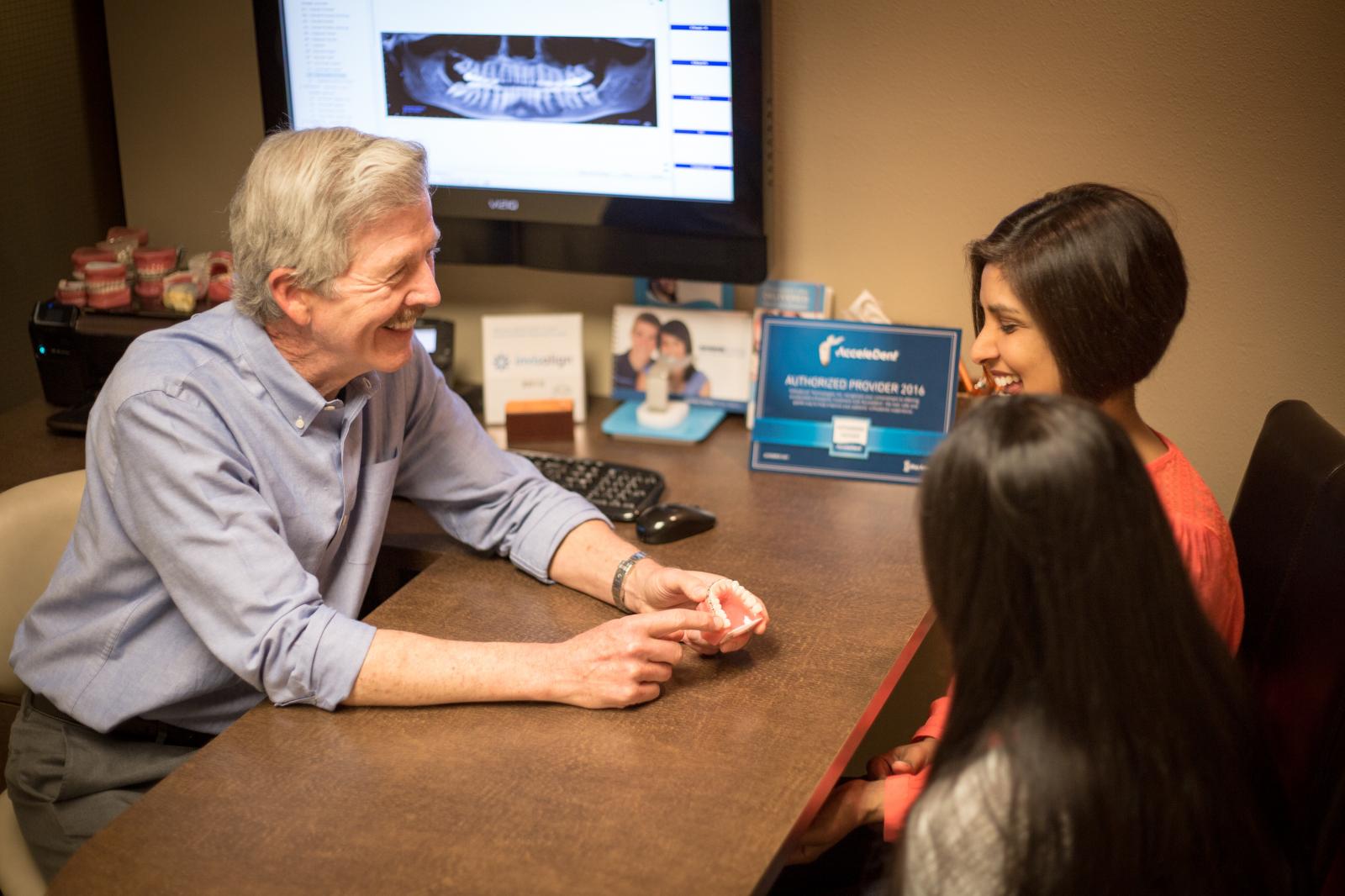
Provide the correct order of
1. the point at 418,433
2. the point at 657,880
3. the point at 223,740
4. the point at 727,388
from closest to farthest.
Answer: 1. the point at 657,880
2. the point at 223,740
3. the point at 418,433
4. the point at 727,388

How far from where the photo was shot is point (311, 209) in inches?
57.5

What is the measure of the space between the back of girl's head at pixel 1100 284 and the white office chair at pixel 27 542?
4.39 ft

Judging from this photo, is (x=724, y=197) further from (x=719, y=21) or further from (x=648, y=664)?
(x=648, y=664)

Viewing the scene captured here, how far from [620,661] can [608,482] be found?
62 centimetres

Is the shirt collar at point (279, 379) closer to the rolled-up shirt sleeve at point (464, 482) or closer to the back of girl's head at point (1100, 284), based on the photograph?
the rolled-up shirt sleeve at point (464, 482)

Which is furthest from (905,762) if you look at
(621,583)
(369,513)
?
(369,513)

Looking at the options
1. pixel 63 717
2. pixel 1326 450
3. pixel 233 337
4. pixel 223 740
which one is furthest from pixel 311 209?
pixel 1326 450

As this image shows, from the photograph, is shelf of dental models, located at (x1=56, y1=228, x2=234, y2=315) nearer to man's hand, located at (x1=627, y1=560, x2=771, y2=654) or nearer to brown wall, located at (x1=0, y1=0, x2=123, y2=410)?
brown wall, located at (x1=0, y1=0, x2=123, y2=410)

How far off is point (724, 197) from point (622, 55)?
0.29 metres

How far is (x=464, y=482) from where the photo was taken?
1787 mm

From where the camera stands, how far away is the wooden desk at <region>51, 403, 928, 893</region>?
1130 mm

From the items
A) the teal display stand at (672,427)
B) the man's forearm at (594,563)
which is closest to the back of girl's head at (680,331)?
the teal display stand at (672,427)

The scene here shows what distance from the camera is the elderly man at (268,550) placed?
54.2 inches

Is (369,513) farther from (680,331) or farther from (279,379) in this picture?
(680,331)
